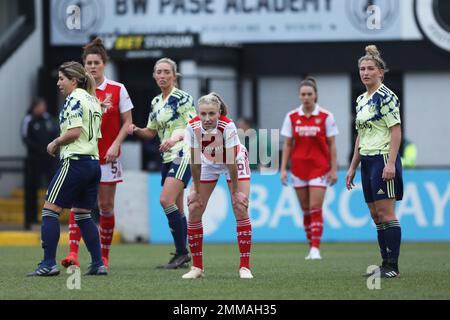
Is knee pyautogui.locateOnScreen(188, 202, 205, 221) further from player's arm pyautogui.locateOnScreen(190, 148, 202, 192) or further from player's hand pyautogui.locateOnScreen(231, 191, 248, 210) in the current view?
player's hand pyautogui.locateOnScreen(231, 191, 248, 210)

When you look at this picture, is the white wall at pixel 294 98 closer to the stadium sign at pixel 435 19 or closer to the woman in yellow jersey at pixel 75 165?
the stadium sign at pixel 435 19

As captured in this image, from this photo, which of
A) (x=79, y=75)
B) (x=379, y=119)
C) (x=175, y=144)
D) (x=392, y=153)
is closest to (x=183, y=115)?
(x=175, y=144)

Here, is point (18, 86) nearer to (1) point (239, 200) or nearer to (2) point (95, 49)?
(2) point (95, 49)

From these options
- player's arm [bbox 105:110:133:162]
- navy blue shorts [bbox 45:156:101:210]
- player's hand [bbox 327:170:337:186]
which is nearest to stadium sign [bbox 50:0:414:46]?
player's hand [bbox 327:170:337:186]

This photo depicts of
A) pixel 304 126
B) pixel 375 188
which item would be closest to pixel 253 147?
pixel 304 126

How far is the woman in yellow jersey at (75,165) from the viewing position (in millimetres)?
10648

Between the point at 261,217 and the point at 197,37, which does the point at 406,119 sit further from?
the point at 261,217

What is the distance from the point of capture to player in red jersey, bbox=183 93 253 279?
404 inches

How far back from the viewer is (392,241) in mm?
10547

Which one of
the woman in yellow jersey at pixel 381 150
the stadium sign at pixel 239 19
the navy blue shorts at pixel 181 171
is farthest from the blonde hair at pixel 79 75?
the stadium sign at pixel 239 19

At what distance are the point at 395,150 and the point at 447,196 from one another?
28.0ft

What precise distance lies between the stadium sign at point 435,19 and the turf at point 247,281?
10.5m

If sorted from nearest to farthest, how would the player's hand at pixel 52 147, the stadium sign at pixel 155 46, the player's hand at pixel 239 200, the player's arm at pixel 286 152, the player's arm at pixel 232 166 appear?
the player's arm at pixel 232 166, the player's hand at pixel 239 200, the player's hand at pixel 52 147, the player's arm at pixel 286 152, the stadium sign at pixel 155 46

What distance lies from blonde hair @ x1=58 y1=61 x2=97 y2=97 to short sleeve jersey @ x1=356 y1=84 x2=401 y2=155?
8.38ft
